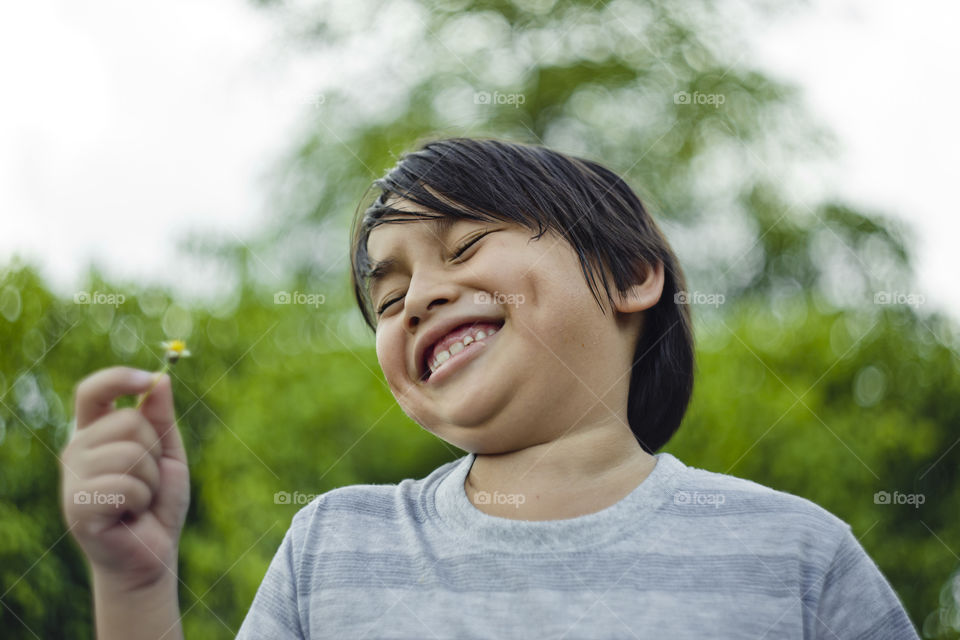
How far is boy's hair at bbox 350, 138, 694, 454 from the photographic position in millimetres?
1586

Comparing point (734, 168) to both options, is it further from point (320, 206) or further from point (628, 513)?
point (628, 513)

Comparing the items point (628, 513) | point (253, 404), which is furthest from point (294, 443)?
point (628, 513)

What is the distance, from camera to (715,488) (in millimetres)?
1505

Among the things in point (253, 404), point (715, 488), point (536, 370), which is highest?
point (536, 370)

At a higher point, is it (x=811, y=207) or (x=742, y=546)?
(x=742, y=546)

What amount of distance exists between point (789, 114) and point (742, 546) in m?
8.39
